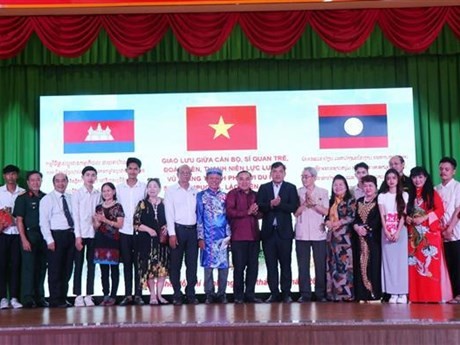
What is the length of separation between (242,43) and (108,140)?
1.66 metres

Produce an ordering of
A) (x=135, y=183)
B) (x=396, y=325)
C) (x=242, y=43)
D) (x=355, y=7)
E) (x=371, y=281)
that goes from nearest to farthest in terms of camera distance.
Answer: (x=396, y=325) → (x=371, y=281) → (x=135, y=183) → (x=355, y=7) → (x=242, y=43)

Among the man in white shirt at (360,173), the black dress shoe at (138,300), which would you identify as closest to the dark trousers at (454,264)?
the man in white shirt at (360,173)

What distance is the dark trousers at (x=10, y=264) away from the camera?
20.4 feet

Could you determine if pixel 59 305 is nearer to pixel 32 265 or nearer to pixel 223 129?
→ pixel 32 265

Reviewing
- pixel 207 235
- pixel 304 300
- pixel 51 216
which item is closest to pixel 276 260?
pixel 304 300

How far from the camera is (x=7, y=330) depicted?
3500mm

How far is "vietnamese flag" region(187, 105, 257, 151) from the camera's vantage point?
6.98 m

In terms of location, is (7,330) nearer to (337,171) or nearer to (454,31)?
(337,171)

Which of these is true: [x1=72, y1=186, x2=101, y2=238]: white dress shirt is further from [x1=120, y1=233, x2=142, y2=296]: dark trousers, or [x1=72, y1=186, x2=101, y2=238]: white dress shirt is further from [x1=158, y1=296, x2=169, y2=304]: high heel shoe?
[x1=158, y1=296, x2=169, y2=304]: high heel shoe

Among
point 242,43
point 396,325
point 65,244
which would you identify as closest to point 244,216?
point 65,244

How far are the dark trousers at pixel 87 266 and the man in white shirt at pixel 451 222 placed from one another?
2.98 metres

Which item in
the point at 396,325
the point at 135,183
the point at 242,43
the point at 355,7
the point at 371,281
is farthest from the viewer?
the point at 242,43

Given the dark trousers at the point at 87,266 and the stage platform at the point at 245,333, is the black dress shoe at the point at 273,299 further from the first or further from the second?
the stage platform at the point at 245,333

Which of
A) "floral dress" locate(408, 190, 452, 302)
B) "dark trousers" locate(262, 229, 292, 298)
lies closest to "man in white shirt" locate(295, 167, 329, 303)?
"dark trousers" locate(262, 229, 292, 298)
